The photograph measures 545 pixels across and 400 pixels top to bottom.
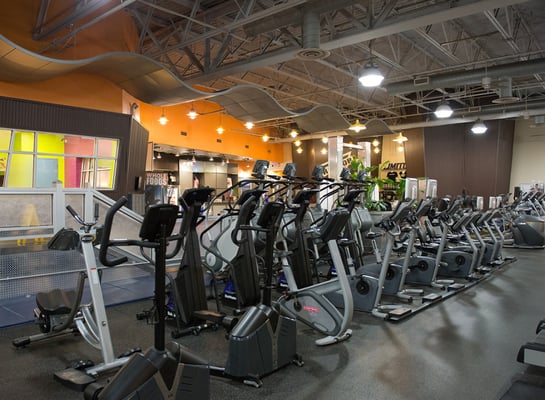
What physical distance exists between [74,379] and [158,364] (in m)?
1.18

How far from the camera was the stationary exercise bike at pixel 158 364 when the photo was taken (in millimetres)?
1966

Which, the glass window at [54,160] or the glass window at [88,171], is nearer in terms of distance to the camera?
the glass window at [54,160]

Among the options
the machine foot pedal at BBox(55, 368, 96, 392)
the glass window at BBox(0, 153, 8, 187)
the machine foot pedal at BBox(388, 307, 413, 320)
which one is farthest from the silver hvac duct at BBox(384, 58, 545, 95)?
the machine foot pedal at BBox(55, 368, 96, 392)

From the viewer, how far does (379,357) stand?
3.43m

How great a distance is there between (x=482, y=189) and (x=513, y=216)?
5807 mm

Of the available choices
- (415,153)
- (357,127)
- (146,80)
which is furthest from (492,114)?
(146,80)

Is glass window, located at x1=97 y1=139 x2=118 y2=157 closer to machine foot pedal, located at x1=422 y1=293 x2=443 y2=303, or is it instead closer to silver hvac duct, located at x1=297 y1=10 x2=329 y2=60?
silver hvac duct, located at x1=297 y1=10 x2=329 y2=60

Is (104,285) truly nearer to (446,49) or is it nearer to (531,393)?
(531,393)

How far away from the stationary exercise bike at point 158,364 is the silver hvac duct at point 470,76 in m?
10.2

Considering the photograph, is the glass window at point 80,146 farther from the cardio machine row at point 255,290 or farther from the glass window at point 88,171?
the cardio machine row at point 255,290

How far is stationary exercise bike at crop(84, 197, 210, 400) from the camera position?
1.97 m

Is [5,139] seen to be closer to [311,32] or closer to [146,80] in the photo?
[146,80]

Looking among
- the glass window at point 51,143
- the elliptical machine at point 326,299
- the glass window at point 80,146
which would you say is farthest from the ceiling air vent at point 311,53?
the glass window at point 51,143

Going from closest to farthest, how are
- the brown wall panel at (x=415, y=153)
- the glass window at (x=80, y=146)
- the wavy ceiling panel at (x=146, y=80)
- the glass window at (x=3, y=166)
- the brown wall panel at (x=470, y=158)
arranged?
the wavy ceiling panel at (x=146, y=80) < the glass window at (x=3, y=166) < the glass window at (x=80, y=146) < the brown wall panel at (x=470, y=158) < the brown wall panel at (x=415, y=153)
